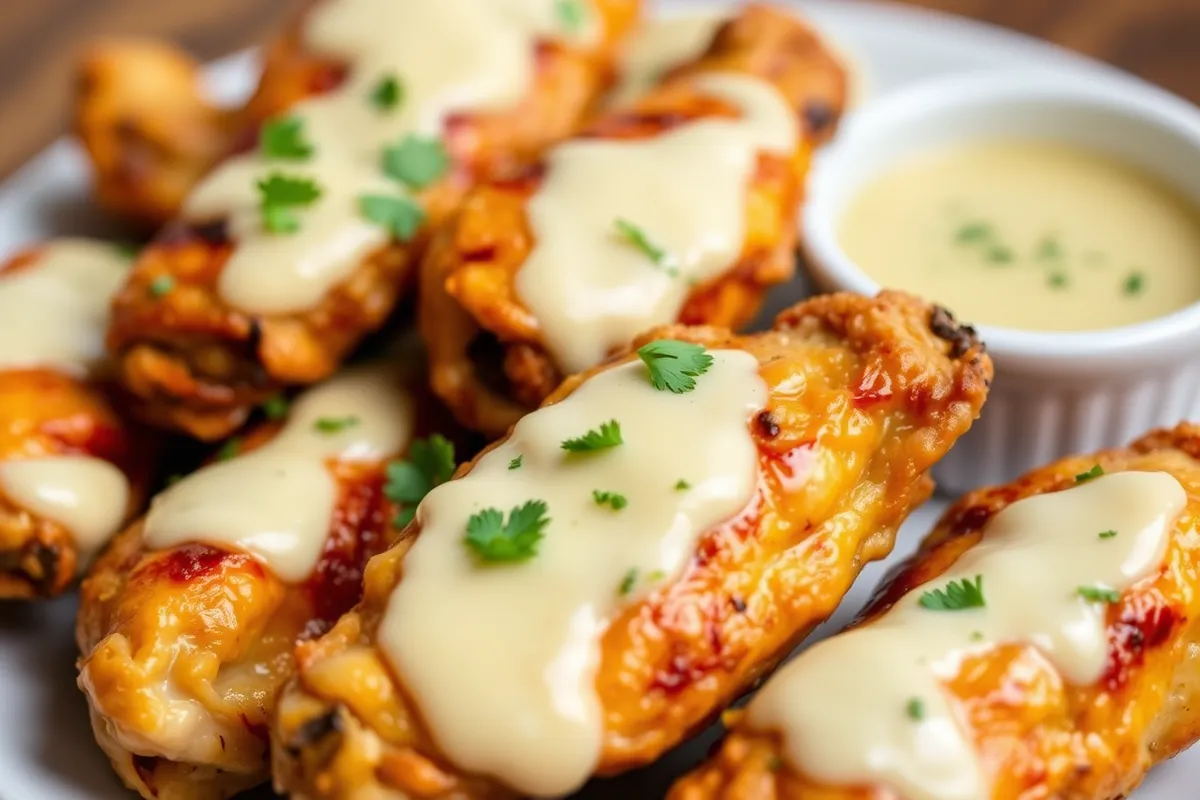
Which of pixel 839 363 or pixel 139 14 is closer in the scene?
pixel 839 363

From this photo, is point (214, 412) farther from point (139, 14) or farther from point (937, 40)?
point (139, 14)

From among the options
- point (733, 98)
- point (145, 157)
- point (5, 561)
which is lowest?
point (5, 561)

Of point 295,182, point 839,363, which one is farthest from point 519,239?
point 839,363

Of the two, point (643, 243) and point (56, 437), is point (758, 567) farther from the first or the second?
point (56, 437)

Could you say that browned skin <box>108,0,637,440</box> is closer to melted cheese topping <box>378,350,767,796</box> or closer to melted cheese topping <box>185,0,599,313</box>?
melted cheese topping <box>185,0,599,313</box>

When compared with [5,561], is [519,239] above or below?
above

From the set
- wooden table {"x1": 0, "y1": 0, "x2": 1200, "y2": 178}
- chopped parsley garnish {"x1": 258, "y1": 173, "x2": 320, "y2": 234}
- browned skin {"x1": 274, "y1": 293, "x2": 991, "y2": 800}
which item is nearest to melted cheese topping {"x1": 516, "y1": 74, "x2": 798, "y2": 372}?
browned skin {"x1": 274, "y1": 293, "x2": 991, "y2": 800}
